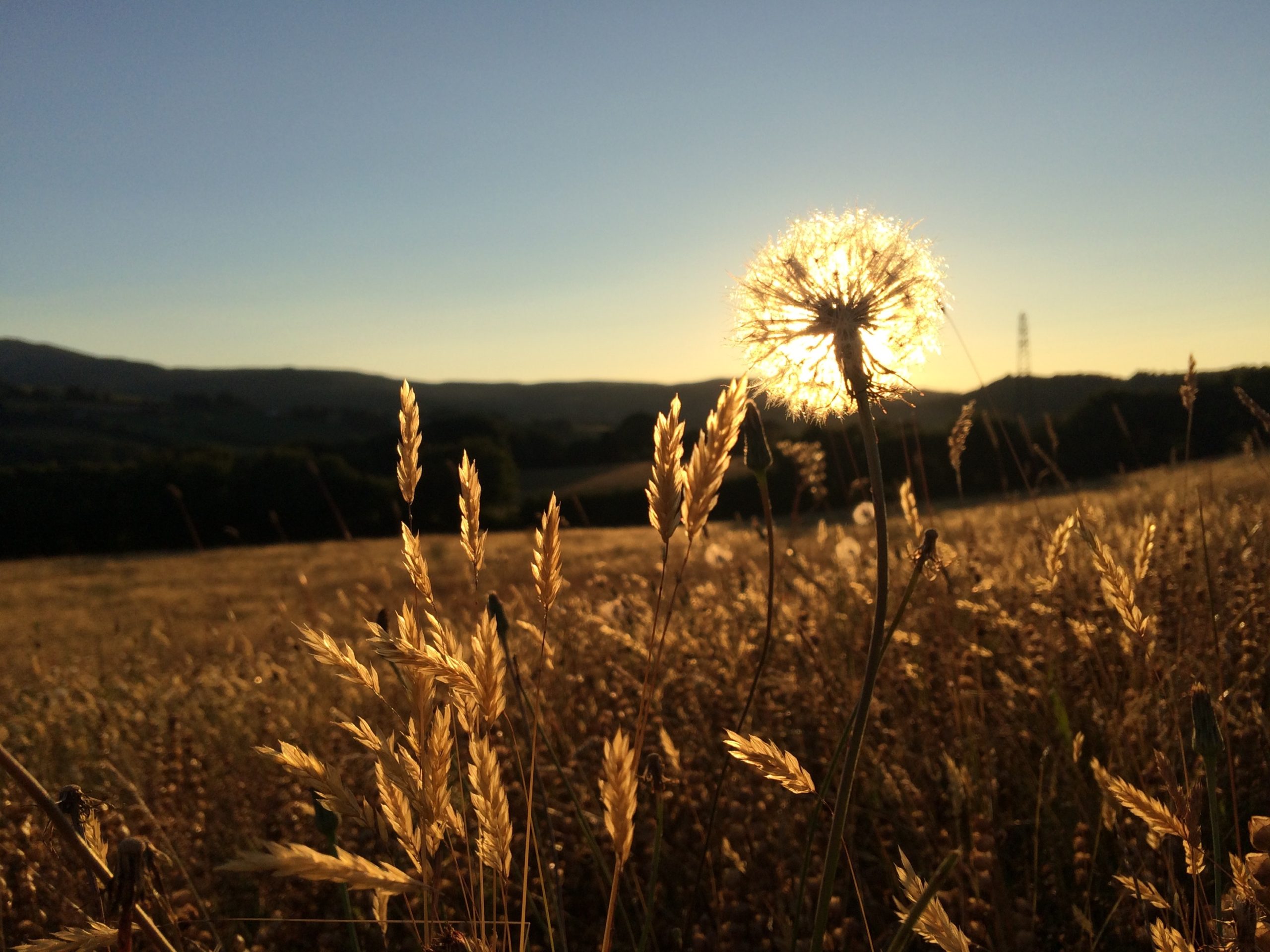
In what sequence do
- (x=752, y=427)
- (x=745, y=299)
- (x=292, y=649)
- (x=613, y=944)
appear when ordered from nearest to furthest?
(x=752, y=427) → (x=745, y=299) → (x=613, y=944) → (x=292, y=649)

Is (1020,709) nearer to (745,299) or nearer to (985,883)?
(985,883)

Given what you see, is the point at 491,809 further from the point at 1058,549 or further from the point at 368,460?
the point at 368,460

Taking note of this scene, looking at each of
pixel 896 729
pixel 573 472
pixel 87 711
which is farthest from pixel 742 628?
pixel 573 472

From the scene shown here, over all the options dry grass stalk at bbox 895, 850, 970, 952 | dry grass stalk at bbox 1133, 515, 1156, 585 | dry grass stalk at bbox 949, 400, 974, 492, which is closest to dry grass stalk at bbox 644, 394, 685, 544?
dry grass stalk at bbox 895, 850, 970, 952

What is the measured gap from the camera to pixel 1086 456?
35.1m

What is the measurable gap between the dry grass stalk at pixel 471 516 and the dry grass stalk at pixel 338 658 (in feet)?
0.60

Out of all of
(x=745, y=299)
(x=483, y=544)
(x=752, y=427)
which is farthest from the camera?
(x=745, y=299)

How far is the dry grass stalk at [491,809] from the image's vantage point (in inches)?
36.7

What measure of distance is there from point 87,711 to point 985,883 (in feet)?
13.0

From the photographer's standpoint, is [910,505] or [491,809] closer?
[491,809]

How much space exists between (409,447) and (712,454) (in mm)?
467

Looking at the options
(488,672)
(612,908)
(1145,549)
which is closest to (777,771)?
(612,908)

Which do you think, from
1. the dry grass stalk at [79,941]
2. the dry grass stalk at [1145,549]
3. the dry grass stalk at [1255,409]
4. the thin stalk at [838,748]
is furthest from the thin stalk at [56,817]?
the dry grass stalk at [1255,409]

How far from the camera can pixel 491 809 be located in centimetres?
94
